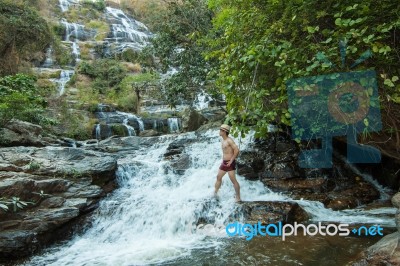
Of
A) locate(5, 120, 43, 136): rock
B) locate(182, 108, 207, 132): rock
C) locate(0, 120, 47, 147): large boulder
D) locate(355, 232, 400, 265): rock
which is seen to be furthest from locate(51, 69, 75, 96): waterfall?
locate(355, 232, 400, 265): rock

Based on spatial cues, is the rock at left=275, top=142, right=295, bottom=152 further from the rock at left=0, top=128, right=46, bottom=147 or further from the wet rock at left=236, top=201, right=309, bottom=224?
the rock at left=0, top=128, right=46, bottom=147

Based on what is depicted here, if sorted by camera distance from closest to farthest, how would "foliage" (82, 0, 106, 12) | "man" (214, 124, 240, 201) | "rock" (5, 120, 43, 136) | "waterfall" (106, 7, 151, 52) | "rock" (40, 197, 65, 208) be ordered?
"rock" (40, 197, 65, 208) → "man" (214, 124, 240, 201) → "rock" (5, 120, 43, 136) → "waterfall" (106, 7, 151, 52) → "foliage" (82, 0, 106, 12)

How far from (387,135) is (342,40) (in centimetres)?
305

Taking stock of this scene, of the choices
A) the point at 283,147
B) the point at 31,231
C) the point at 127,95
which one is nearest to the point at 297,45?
the point at 283,147

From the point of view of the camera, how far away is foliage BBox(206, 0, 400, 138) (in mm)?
3637

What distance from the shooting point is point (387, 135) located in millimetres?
5832

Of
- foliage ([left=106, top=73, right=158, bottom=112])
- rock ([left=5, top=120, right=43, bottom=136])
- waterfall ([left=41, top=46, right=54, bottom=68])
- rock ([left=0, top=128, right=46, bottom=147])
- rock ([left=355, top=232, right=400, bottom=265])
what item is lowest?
rock ([left=355, top=232, right=400, bottom=265])

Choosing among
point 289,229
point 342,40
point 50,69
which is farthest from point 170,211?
point 50,69

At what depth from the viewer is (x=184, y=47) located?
1105 cm

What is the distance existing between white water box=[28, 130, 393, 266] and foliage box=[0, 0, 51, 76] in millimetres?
8801

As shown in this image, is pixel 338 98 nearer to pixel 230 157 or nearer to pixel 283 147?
pixel 230 157

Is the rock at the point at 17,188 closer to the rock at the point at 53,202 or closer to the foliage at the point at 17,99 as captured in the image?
the rock at the point at 53,202

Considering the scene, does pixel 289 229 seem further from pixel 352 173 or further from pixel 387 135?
pixel 352 173

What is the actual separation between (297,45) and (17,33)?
13283mm
